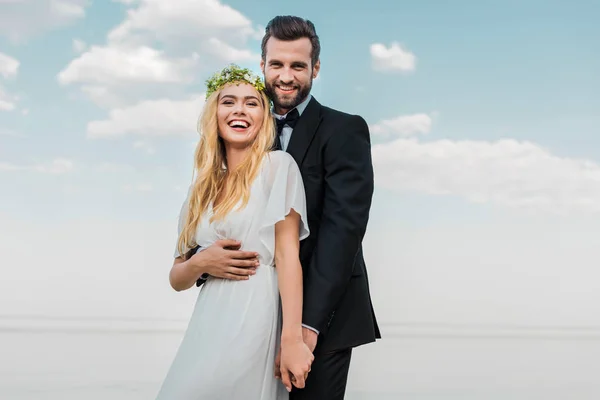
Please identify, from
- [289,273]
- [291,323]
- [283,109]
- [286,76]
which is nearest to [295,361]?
[291,323]

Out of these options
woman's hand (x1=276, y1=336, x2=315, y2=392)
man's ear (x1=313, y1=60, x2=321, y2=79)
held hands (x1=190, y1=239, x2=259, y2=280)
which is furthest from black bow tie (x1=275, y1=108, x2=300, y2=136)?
woman's hand (x1=276, y1=336, x2=315, y2=392)

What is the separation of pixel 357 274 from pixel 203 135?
737mm

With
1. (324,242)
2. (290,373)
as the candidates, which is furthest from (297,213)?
(290,373)

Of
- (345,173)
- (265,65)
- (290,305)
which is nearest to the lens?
(290,305)

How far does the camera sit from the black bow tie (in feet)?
10.1

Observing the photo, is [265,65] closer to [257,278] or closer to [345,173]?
[345,173]

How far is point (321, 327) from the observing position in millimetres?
2836

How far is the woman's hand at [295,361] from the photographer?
2.73m

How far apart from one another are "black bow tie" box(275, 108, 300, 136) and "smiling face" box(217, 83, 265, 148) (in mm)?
135

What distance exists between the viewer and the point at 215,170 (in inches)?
118

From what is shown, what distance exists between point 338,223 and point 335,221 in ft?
0.04

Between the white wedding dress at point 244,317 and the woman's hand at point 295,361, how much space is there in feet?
0.19

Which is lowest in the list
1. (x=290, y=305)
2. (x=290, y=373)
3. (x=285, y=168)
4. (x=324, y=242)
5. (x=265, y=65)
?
(x=290, y=373)

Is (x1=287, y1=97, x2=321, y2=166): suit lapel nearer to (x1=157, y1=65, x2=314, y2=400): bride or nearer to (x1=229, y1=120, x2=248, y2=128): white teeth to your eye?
(x1=157, y1=65, x2=314, y2=400): bride
